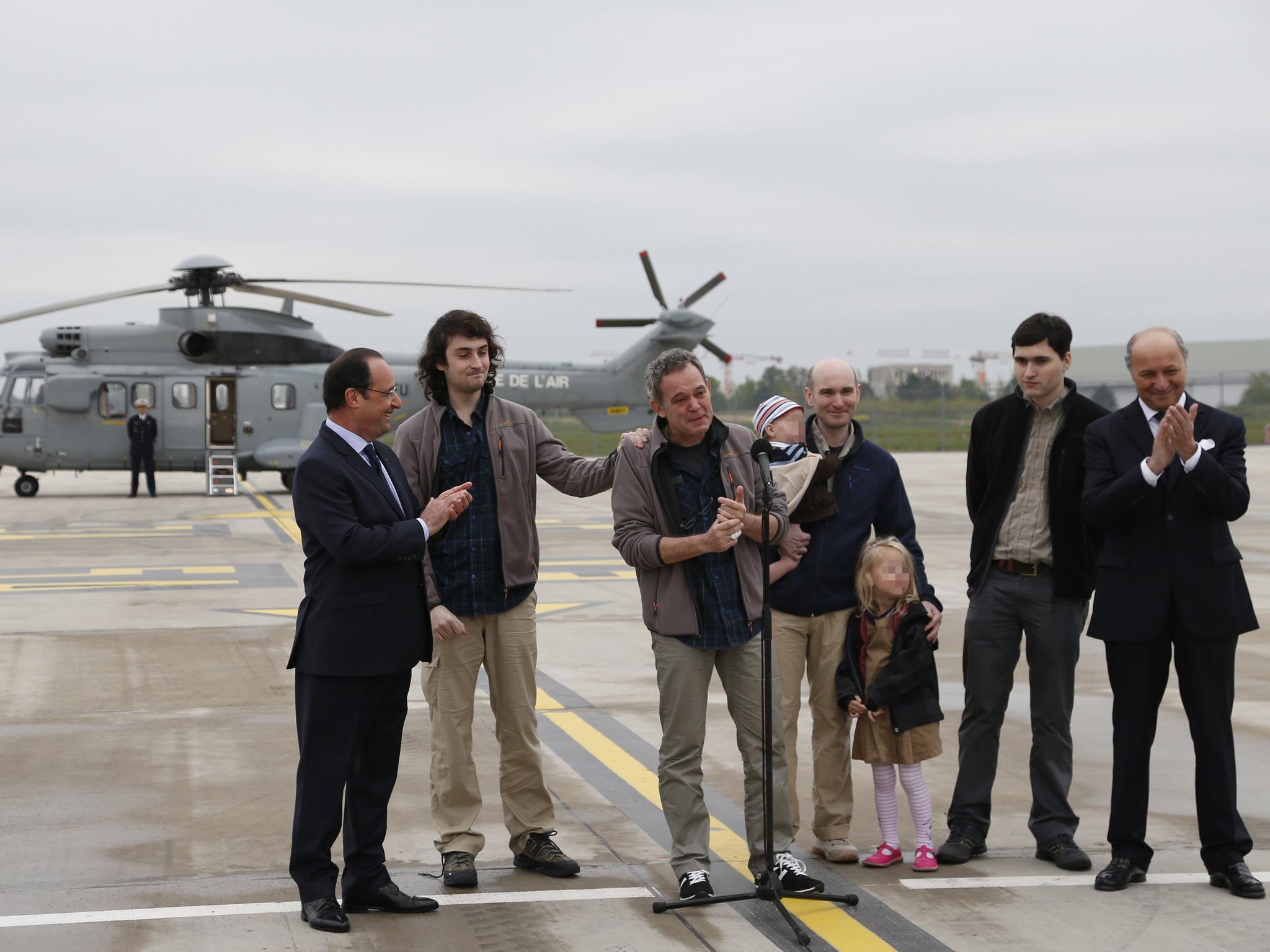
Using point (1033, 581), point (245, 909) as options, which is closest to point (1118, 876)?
point (1033, 581)

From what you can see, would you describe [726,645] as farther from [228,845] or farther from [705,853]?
[228,845]

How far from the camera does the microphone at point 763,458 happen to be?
4453 millimetres

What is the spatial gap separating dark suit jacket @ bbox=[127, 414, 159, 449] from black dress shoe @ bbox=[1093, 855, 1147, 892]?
78.7 feet

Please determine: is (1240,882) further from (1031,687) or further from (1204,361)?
(1204,361)

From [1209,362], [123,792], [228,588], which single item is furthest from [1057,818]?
[1209,362]

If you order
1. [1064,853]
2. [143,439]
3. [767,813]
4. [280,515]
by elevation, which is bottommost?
[280,515]

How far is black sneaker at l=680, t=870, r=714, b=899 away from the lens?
15.2 ft

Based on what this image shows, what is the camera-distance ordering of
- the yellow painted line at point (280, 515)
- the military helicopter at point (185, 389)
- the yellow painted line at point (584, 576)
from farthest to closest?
the military helicopter at point (185, 389)
the yellow painted line at point (280, 515)
the yellow painted line at point (584, 576)

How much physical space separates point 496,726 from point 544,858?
0.54 meters

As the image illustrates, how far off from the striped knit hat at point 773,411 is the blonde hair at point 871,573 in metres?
0.66

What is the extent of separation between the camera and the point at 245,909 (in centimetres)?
457

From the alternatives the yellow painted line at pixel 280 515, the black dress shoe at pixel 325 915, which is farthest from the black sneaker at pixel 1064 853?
the yellow painted line at pixel 280 515

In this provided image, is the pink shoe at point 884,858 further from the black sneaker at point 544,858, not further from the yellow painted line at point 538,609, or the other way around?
the yellow painted line at point 538,609

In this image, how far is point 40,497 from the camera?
2706 cm
